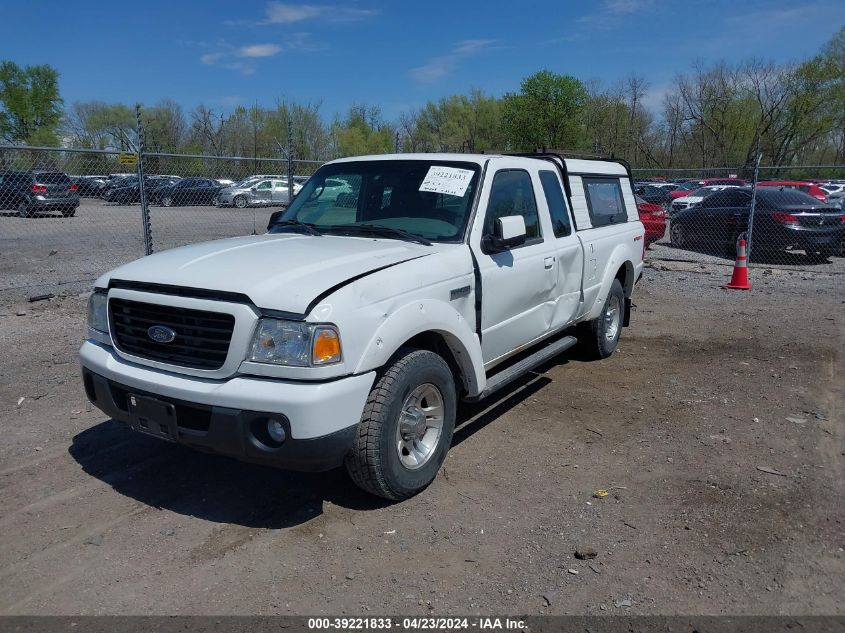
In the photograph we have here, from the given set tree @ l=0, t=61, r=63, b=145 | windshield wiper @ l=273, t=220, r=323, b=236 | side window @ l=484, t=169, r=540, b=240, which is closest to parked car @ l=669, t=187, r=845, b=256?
side window @ l=484, t=169, r=540, b=240

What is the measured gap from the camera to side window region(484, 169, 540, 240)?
15.2 feet

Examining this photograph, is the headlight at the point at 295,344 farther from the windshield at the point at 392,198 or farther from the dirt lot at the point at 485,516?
the windshield at the point at 392,198

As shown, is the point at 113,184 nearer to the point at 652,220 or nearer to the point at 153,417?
the point at 652,220

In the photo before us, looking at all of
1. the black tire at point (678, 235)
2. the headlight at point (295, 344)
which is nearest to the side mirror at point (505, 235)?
the headlight at point (295, 344)

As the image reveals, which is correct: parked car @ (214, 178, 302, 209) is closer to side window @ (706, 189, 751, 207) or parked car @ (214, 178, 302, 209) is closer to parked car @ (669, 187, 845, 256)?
side window @ (706, 189, 751, 207)

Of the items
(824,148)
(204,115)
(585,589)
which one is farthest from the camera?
(824,148)

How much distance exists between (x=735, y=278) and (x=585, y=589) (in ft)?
31.6

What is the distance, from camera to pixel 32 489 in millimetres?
3986

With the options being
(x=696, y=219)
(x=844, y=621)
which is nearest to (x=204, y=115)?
(x=696, y=219)

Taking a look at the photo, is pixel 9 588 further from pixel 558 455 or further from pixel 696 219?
pixel 696 219

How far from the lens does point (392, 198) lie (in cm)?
474

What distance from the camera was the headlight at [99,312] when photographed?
385 cm

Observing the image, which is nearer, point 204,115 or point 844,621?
point 844,621

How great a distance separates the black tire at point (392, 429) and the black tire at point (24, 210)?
1389 cm
